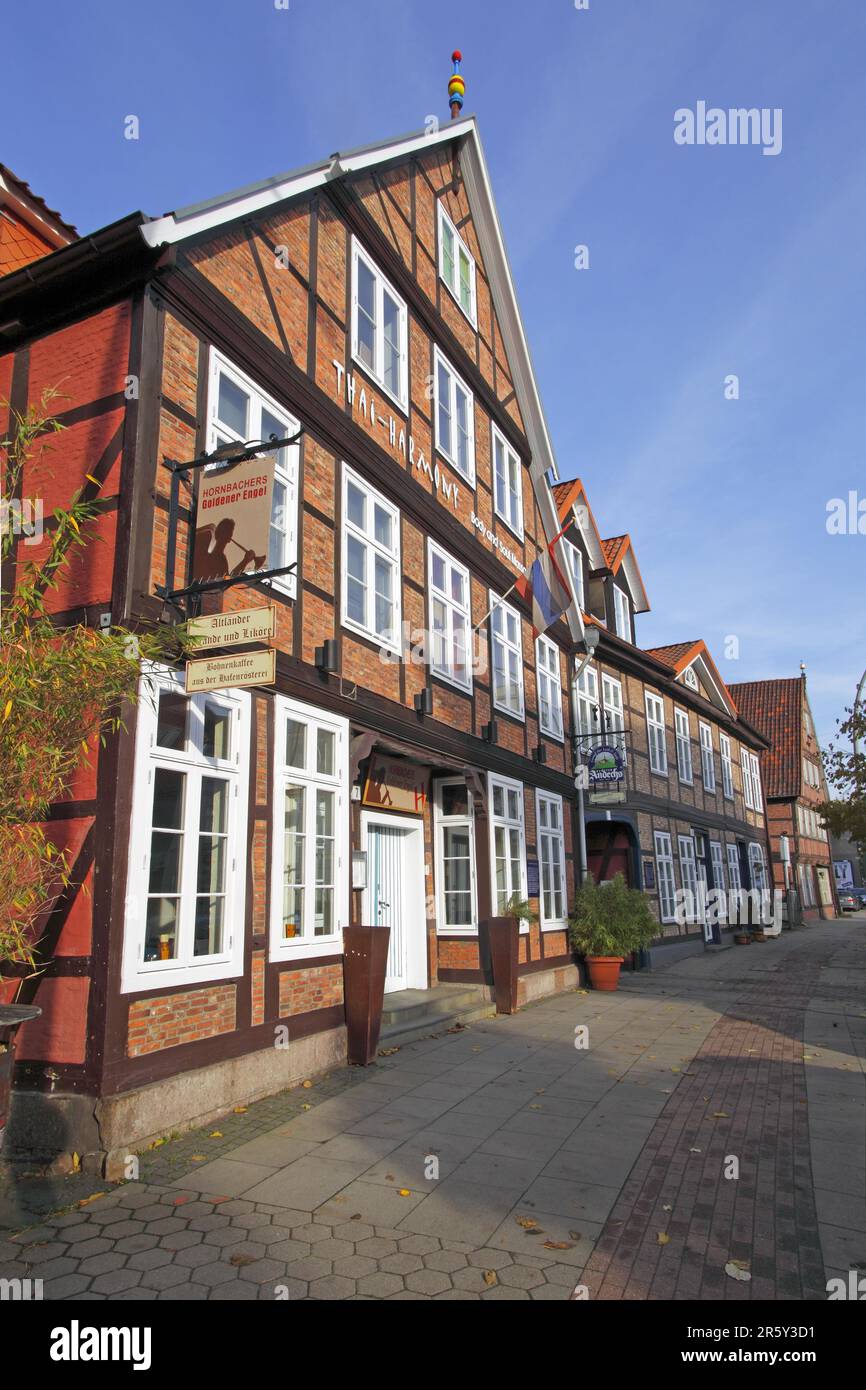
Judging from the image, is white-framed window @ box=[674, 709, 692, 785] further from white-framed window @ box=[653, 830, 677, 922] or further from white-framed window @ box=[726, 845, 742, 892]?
white-framed window @ box=[726, 845, 742, 892]

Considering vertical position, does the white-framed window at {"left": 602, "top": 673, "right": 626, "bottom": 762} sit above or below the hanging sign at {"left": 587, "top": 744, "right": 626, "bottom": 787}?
above

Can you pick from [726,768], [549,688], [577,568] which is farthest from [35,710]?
[726,768]

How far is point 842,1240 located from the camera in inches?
179

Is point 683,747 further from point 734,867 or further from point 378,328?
point 378,328

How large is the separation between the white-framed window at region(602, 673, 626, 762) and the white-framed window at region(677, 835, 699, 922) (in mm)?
5025

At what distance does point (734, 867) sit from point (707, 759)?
471 cm

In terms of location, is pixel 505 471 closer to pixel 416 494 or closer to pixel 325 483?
pixel 416 494

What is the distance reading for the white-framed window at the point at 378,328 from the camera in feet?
33.5

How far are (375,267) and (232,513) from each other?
5.89 metres

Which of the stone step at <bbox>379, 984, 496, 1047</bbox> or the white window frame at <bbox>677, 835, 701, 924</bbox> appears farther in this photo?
the white window frame at <bbox>677, 835, 701, 924</bbox>

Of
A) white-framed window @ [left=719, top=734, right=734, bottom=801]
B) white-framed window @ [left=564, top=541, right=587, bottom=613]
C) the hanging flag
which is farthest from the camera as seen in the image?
white-framed window @ [left=719, top=734, right=734, bottom=801]

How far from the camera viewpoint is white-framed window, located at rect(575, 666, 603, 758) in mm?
18656

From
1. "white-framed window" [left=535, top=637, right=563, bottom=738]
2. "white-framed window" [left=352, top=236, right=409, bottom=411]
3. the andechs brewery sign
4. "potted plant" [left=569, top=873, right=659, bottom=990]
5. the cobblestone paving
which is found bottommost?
the cobblestone paving

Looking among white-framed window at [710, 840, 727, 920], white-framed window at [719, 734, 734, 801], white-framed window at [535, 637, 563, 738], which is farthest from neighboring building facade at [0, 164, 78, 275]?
white-framed window at [719, 734, 734, 801]
